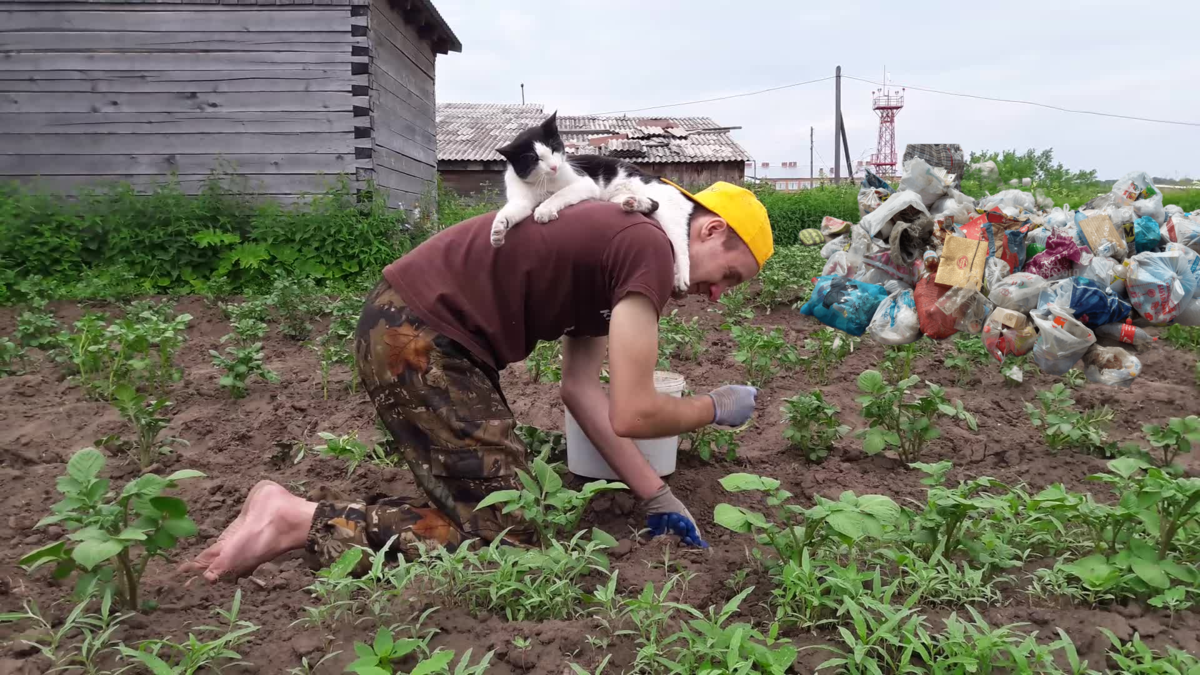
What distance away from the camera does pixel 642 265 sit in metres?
1.91

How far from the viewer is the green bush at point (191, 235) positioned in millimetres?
7277

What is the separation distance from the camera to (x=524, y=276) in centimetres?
209

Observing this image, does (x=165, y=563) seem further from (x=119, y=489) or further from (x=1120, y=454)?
(x=1120, y=454)

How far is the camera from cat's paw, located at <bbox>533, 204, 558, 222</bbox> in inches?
82.5

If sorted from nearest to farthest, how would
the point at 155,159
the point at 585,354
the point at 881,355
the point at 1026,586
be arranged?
the point at 1026,586 < the point at 585,354 < the point at 881,355 < the point at 155,159

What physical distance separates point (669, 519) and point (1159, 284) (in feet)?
12.3

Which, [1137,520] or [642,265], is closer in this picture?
[1137,520]

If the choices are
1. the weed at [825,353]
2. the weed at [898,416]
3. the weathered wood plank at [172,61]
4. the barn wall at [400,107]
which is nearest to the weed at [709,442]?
the weed at [898,416]

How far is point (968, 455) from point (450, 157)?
671 inches

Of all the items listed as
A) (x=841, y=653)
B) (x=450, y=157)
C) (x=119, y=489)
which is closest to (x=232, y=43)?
(x=119, y=489)

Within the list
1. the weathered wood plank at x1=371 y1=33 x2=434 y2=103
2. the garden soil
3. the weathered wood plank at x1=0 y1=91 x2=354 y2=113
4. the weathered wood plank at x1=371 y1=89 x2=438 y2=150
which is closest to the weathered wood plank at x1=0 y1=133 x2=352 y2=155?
the weathered wood plank at x1=0 y1=91 x2=354 y2=113

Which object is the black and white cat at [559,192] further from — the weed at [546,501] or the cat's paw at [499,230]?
the weed at [546,501]

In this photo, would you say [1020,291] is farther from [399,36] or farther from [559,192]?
[399,36]

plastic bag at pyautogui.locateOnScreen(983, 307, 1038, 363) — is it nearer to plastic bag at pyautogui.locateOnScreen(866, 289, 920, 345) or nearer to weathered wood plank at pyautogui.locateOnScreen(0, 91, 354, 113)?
plastic bag at pyautogui.locateOnScreen(866, 289, 920, 345)
